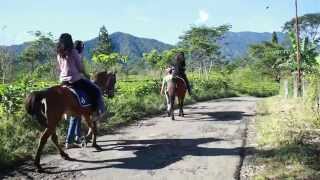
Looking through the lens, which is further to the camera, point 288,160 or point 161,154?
point 161,154

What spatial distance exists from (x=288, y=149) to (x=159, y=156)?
2670 millimetres

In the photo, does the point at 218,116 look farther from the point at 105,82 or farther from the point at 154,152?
the point at 154,152

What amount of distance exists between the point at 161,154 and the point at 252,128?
4829mm

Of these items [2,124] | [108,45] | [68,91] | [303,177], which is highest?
[108,45]

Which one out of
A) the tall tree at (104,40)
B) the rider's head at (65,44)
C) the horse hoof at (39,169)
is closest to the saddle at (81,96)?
the rider's head at (65,44)

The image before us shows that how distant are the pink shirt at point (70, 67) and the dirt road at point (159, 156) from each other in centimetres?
163

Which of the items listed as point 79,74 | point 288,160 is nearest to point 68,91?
point 79,74

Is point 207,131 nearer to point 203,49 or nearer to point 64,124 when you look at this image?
point 64,124

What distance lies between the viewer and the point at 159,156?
1048 centimetres

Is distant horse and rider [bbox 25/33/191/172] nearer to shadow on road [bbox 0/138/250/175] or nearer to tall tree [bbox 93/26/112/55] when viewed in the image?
shadow on road [bbox 0/138/250/175]

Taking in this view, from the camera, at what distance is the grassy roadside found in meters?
8.80

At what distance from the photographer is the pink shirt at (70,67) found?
1049 centimetres

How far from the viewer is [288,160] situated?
9570 millimetres

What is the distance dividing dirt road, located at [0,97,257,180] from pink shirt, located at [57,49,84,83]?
5.35 feet
